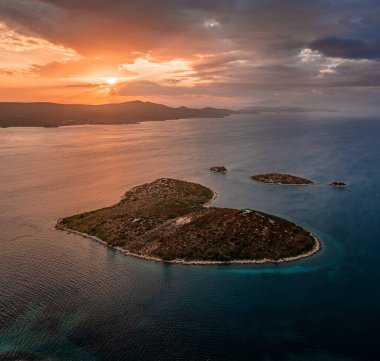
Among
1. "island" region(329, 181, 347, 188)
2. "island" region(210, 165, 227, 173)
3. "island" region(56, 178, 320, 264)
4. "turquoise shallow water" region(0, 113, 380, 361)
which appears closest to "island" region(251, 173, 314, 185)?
"island" region(329, 181, 347, 188)

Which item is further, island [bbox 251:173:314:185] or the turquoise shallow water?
island [bbox 251:173:314:185]

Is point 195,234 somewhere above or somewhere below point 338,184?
above

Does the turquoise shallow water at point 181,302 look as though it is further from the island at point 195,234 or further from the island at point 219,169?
the island at point 219,169

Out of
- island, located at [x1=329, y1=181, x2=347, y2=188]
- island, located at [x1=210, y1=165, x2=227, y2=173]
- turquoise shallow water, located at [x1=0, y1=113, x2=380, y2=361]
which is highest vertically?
turquoise shallow water, located at [x1=0, y1=113, x2=380, y2=361]

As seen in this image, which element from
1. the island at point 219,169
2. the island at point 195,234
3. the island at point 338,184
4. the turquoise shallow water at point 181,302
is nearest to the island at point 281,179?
the island at point 338,184

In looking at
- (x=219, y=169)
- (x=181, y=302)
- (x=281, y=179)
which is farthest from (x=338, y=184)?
(x=181, y=302)

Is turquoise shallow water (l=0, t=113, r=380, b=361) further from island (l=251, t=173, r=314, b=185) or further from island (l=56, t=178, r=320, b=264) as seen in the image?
island (l=251, t=173, r=314, b=185)

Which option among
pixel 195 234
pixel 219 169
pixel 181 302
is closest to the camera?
pixel 181 302

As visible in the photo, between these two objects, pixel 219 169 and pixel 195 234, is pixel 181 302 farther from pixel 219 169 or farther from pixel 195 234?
pixel 219 169

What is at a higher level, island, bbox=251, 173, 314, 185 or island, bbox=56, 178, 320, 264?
island, bbox=56, 178, 320, 264

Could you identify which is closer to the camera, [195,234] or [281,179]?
[195,234]
